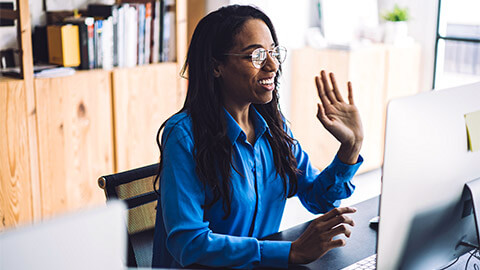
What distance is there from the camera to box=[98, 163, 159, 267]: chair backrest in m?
1.42

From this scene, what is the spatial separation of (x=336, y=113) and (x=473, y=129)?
0.34 metres

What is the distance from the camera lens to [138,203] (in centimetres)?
148

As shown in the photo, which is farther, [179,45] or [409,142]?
[179,45]

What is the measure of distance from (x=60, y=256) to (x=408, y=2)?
4.08 meters

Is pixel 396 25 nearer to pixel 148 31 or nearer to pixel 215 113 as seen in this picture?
pixel 148 31

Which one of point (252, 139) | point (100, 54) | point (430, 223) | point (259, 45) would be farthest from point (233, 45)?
point (100, 54)

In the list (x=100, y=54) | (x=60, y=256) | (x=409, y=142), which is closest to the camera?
(x=60, y=256)

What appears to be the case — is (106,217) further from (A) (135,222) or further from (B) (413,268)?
(A) (135,222)

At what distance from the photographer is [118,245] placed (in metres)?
0.56

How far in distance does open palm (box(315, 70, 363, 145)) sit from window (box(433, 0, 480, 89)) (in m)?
2.97

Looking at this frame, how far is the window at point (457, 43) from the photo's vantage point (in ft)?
13.1

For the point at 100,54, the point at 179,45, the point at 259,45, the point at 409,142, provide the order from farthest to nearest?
the point at 179,45, the point at 100,54, the point at 259,45, the point at 409,142

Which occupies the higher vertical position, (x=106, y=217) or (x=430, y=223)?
(x=106, y=217)

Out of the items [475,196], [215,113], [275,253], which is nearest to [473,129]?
[475,196]
